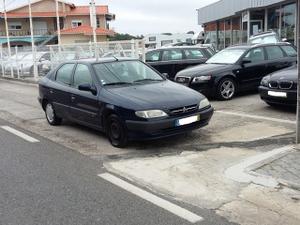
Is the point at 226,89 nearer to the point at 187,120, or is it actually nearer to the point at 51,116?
the point at 51,116

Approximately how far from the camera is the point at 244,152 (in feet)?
23.2

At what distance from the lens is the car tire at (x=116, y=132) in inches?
299

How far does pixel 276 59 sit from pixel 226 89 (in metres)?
2.03

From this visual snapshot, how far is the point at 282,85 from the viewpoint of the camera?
392 inches

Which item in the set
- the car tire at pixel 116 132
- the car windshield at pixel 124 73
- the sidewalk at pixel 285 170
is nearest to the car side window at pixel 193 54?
the car windshield at pixel 124 73

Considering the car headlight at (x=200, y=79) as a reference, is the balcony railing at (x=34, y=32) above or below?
above

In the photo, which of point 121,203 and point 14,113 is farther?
point 14,113

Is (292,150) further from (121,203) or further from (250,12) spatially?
(250,12)

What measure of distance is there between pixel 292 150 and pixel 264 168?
3.26 feet

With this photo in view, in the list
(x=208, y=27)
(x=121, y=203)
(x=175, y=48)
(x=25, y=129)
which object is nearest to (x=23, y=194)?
(x=121, y=203)

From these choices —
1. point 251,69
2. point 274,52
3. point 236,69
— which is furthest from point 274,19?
point 236,69

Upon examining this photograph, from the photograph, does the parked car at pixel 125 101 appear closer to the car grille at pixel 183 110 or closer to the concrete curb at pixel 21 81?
the car grille at pixel 183 110

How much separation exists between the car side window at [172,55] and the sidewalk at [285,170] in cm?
1001

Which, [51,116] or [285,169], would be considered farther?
[51,116]
